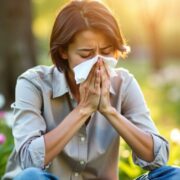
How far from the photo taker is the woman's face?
350 cm

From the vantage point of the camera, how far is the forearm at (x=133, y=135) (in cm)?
355

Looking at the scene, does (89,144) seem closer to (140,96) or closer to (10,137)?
(140,96)

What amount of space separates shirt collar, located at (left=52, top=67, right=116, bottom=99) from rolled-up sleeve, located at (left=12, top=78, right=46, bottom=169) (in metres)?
0.09

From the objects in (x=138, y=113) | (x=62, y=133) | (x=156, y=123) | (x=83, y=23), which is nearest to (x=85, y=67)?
(x=83, y=23)

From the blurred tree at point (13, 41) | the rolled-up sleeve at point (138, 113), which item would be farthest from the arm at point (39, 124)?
the blurred tree at point (13, 41)

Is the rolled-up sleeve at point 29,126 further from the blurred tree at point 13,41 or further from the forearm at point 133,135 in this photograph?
Answer: the blurred tree at point 13,41

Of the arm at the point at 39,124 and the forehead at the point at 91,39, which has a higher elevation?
the forehead at the point at 91,39

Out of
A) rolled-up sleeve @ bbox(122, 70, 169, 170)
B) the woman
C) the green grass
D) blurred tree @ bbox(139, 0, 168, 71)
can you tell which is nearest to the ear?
the woman

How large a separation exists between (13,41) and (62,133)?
14.3 ft

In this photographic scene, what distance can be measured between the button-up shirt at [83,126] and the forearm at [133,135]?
32 mm

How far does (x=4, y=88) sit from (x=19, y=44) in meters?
0.49

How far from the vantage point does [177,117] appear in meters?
9.38

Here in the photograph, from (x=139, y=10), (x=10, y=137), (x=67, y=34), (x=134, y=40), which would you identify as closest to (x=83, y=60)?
(x=67, y=34)

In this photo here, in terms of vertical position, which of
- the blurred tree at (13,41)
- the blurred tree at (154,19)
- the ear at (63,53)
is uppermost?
the ear at (63,53)
